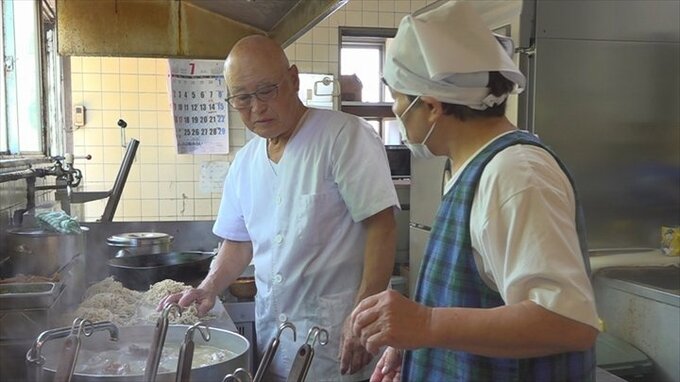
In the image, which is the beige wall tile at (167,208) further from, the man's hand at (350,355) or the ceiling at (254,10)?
the man's hand at (350,355)

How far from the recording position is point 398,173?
4809 millimetres

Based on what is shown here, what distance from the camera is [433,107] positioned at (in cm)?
100

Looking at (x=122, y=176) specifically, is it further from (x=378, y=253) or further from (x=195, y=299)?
(x=378, y=253)

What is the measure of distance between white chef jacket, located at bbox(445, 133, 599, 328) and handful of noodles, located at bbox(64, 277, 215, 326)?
983 millimetres

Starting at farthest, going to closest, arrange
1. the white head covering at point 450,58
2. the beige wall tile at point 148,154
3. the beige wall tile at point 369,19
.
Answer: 1. the beige wall tile at point 369,19
2. the beige wall tile at point 148,154
3. the white head covering at point 450,58

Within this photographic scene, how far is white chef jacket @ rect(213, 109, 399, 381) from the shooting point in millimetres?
1599

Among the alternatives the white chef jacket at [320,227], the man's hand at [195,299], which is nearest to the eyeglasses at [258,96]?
the white chef jacket at [320,227]

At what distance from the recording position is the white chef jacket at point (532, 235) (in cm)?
80

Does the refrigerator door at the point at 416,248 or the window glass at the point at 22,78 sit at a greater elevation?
the window glass at the point at 22,78

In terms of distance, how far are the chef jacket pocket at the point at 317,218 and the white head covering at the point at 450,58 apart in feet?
2.15

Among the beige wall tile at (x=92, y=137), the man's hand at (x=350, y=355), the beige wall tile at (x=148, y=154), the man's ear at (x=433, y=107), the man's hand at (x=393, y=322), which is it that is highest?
the beige wall tile at (x=92, y=137)

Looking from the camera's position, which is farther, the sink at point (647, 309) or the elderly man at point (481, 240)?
the sink at point (647, 309)

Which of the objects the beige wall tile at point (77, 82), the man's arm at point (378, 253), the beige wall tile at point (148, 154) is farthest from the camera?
the beige wall tile at point (148, 154)

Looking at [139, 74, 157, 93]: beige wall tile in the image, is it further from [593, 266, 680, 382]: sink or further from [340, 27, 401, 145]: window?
[593, 266, 680, 382]: sink
